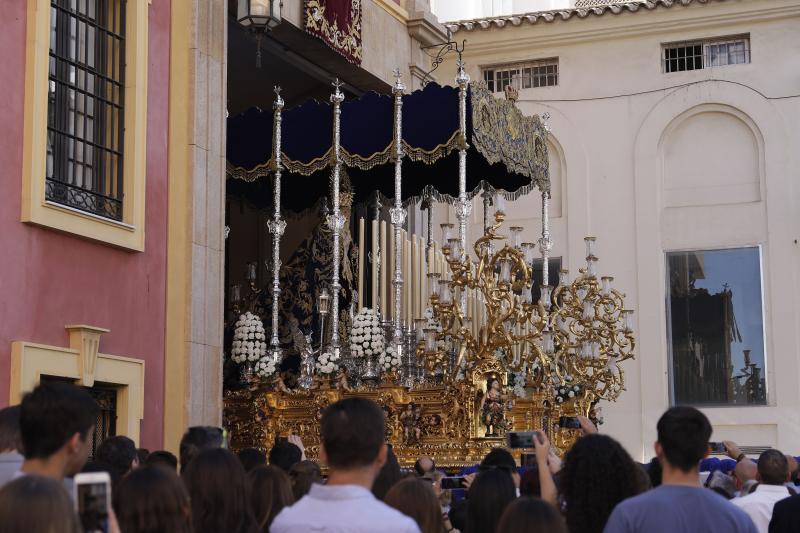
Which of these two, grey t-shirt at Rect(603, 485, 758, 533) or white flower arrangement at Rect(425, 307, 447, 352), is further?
white flower arrangement at Rect(425, 307, 447, 352)

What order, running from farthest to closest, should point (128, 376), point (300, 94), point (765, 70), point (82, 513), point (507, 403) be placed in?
point (765, 70)
point (300, 94)
point (507, 403)
point (128, 376)
point (82, 513)

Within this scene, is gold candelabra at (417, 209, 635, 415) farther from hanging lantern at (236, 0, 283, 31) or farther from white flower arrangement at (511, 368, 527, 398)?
hanging lantern at (236, 0, 283, 31)

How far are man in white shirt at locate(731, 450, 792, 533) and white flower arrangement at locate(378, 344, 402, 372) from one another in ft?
25.2

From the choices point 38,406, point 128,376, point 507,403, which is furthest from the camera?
point 507,403

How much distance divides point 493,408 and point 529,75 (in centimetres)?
893

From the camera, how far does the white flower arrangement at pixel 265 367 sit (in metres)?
15.6

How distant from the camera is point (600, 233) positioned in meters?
21.7

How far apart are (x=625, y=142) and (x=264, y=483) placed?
16.3 metres

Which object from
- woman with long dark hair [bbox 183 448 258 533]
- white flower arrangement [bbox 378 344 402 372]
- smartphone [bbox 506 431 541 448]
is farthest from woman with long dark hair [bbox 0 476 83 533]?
white flower arrangement [bbox 378 344 402 372]

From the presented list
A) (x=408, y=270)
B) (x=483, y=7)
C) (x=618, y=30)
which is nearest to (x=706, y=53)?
(x=618, y=30)

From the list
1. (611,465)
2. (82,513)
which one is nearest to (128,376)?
(611,465)

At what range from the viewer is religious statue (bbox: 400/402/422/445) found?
15.2 m

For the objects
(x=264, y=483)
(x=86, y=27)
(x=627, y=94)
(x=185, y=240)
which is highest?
(x=627, y=94)

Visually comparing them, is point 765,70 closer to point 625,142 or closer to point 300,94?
point 625,142
